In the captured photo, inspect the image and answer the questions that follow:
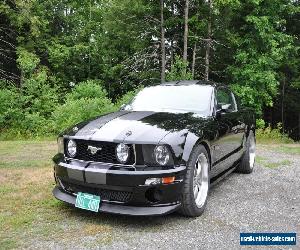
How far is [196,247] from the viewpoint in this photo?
3.78 m

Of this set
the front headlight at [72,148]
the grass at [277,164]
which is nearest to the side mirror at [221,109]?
the front headlight at [72,148]

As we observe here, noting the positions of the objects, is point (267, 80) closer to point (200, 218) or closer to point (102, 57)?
point (102, 57)

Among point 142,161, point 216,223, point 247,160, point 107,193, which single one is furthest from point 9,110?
point 216,223

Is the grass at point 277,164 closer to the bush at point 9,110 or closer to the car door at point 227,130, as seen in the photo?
the car door at point 227,130

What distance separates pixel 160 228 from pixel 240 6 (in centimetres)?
1709

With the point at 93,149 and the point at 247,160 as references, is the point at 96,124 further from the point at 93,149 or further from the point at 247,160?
the point at 247,160

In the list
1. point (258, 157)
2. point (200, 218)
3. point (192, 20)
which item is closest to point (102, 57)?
point (192, 20)

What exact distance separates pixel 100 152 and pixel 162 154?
68 cm

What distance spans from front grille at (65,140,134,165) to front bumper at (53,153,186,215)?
8 centimetres

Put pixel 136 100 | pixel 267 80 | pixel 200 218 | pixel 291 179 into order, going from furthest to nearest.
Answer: pixel 267 80 → pixel 291 179 → pixel 136 100 → pixel 200 218

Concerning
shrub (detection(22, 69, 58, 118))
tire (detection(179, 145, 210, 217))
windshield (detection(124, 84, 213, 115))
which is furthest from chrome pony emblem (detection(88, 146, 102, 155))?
shrub (detection(22, 69, 58, 118))

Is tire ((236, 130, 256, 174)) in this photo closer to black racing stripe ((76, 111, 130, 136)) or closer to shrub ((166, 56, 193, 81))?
black racing stripe ((76, 111, 130, 136))

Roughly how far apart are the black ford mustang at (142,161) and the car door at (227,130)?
5 centimetres

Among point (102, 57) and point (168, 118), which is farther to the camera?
point (102, 57)
